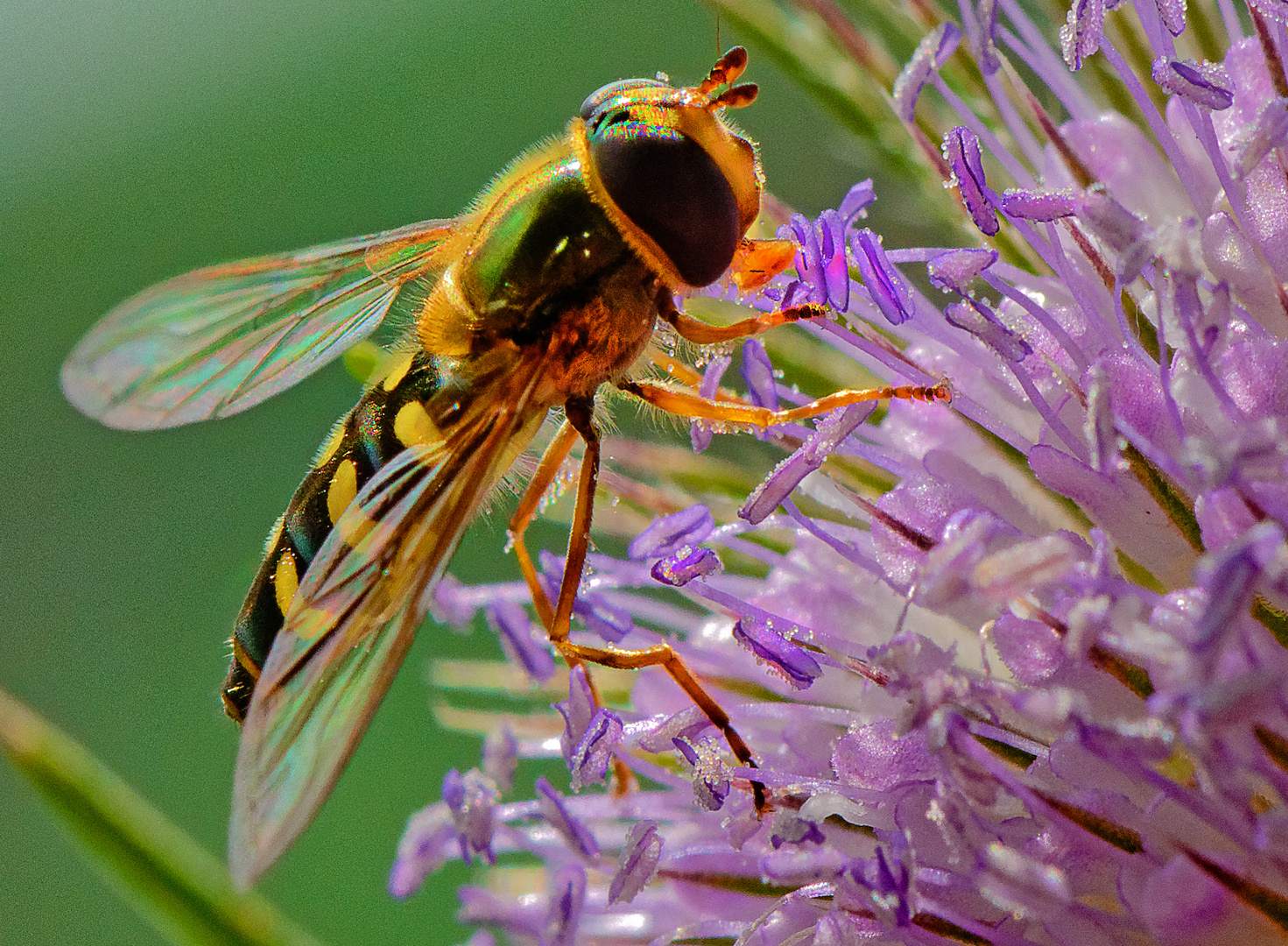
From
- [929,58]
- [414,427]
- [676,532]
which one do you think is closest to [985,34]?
[929,58]

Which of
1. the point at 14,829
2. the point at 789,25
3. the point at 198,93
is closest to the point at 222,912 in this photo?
the point at 789,25

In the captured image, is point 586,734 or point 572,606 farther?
point 572,606

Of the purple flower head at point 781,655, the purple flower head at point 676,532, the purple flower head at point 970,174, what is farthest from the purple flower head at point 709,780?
the purple flower head at point 970,174

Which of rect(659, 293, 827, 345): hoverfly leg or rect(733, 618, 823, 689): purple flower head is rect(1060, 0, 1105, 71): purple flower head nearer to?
rect(659, 293, 827, 345): hoverfly leg

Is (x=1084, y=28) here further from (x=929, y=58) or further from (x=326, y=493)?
(x=326, y=493)

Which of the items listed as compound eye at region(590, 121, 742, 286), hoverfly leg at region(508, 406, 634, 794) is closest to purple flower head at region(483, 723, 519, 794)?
hoverfly leg at region(508, 406, 634, 794)

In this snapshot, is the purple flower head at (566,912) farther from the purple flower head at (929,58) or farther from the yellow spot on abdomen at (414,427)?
the purple flower head at (929,58)
